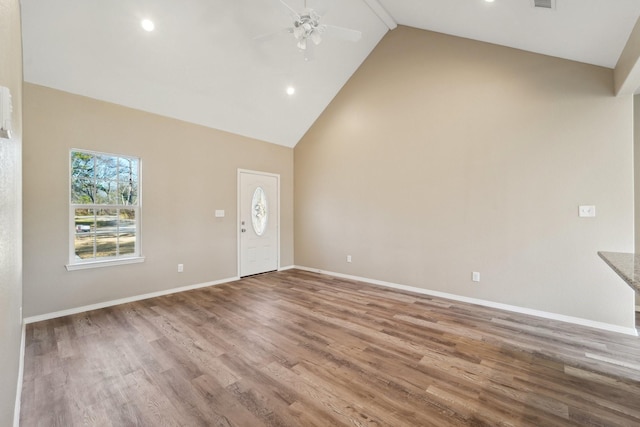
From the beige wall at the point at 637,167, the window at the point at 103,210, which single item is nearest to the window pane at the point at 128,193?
the window at the point at 103,210

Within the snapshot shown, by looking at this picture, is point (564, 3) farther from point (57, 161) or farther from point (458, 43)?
point (57, 161)

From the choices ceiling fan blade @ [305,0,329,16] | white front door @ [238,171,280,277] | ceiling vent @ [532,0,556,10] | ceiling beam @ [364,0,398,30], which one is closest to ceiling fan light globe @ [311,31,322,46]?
ceiling fan blade @ [305,0,329,16]

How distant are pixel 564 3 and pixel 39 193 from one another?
565 centimetres

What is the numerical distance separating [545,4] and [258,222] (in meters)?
4.88

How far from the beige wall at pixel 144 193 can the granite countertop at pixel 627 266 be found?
15.5ft

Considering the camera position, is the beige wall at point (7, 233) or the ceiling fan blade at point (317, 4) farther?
the ceiling fan blade at point (317, 4)

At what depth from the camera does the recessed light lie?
2949 millimetres

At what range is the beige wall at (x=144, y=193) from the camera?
305 cm

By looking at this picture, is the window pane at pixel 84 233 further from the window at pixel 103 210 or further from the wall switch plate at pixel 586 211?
the wall switch plate at pixel 586 211

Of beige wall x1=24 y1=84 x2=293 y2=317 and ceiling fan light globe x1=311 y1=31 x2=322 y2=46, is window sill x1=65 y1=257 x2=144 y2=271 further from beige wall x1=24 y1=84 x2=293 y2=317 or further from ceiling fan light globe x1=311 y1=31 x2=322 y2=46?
ceiling fan light globe x1=311 y1=31 x2=322 y2=46

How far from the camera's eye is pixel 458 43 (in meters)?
3.73

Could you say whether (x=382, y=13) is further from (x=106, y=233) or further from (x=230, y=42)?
(x=106, y=233)

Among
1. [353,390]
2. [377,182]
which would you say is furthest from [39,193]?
[377,182]

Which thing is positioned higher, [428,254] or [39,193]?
[39,193]
